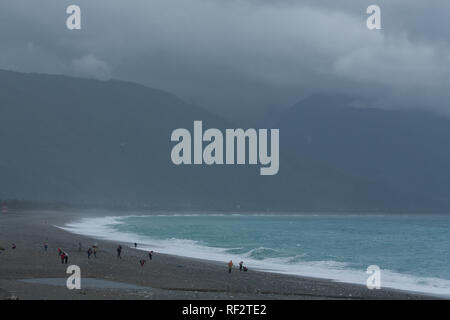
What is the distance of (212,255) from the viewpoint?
6100cm

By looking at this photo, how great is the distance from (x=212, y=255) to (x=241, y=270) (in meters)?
17.3

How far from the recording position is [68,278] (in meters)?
33.1

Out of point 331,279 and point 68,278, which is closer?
point 68,278

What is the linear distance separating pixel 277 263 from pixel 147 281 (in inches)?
914

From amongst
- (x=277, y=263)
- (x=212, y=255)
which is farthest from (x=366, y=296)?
(x=212, y=255)

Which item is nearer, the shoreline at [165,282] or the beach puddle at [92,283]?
the shoreline at [165,282]

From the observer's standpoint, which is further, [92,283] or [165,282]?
[165,282]

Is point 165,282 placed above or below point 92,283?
below

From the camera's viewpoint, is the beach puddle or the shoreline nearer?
the shoreline
